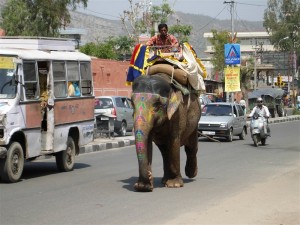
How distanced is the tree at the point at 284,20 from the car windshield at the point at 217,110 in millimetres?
59815

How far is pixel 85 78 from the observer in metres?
16.8

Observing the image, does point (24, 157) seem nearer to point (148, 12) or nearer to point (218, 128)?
point (218, 128)

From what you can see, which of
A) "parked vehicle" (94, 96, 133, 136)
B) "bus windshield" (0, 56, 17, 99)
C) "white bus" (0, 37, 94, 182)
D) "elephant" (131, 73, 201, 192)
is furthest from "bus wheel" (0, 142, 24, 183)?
"parked vehicle" (94, 96, 133, 136)

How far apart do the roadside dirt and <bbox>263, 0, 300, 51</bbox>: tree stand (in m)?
77.0

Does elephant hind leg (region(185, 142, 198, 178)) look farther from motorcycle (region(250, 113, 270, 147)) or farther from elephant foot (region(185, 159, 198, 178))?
motorcycle (region(250, 113, 270, 147))

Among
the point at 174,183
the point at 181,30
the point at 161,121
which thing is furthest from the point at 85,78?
the point at 181,30

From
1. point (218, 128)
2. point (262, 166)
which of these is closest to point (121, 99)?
point (218, 128)

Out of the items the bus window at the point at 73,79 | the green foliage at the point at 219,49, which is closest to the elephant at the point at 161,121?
the bus window at the point at 73,79

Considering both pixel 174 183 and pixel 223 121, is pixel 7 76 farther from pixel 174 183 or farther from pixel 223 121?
pixel 223 121

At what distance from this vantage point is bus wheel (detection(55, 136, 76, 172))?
1564 centimetres

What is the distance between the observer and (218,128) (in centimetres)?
2764

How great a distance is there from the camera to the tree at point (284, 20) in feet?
287

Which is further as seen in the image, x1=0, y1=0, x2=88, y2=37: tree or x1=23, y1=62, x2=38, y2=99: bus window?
x1=0, y1=0, x2=88, y2=37: tree

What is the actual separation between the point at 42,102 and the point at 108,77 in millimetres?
31031
